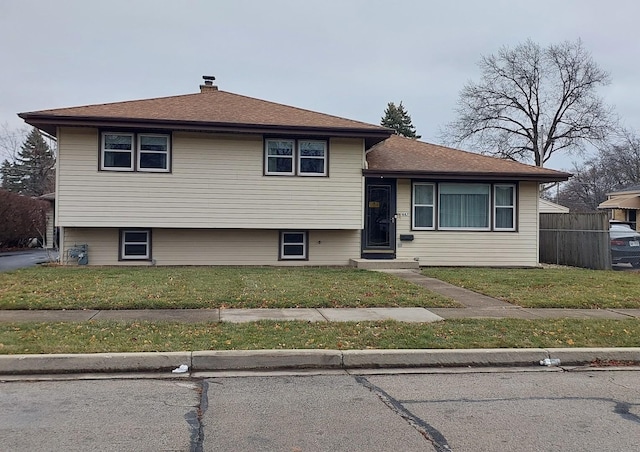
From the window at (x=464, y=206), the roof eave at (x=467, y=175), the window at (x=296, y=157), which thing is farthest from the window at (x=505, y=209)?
the window at (x=296, y=157)

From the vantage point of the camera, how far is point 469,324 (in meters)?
8.81

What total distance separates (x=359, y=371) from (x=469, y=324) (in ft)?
9.12

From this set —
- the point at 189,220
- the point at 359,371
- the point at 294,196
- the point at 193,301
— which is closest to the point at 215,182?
the point at 189,220


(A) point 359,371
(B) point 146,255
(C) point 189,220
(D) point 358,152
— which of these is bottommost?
(A) point 359,371

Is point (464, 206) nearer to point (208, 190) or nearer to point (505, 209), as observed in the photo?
point (505, 209)

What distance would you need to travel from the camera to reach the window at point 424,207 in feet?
60.5

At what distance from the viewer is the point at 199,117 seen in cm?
1627

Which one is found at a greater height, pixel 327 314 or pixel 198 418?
pixel 327 314

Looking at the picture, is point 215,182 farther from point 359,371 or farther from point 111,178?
point 359,371

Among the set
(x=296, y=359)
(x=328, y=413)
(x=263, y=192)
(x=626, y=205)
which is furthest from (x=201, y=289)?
(x=626, y=205)

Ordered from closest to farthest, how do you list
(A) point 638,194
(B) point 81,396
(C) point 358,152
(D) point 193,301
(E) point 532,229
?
(B) point 81,396 < (D) point 193,301 < (C) point 358,152 < (E) point 532,229 < (A) point 638,194

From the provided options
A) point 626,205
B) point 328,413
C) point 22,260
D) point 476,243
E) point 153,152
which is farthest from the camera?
point 626,205

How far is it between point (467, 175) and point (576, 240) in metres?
5.18

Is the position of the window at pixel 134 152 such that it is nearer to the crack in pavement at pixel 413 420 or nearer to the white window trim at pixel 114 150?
the white window trim at pixel 114 150
